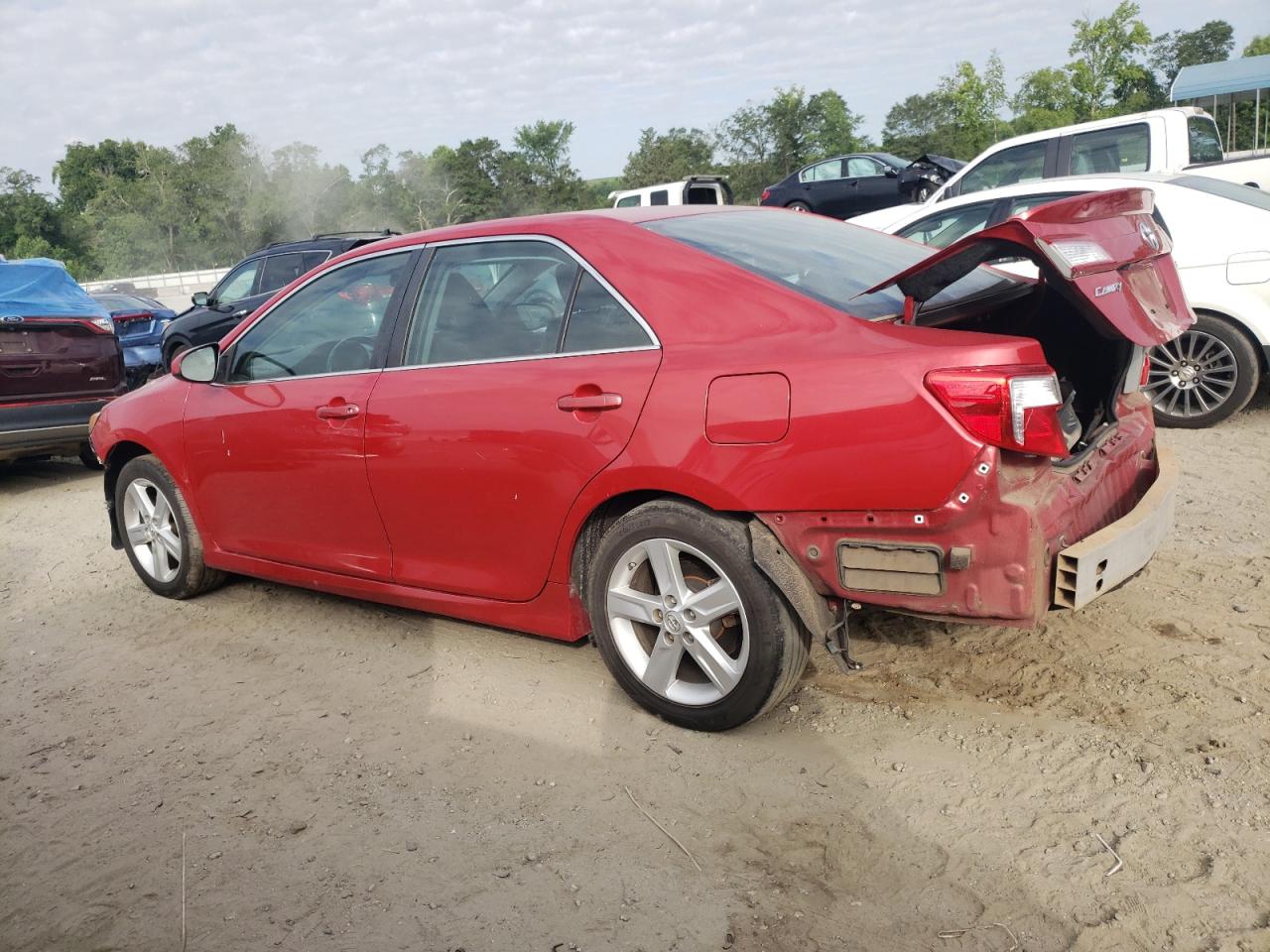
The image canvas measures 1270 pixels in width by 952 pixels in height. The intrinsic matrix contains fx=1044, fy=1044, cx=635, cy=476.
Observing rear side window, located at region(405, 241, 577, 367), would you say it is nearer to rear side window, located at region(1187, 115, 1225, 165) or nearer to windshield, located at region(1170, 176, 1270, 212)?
windshield, located at region(1170, 176, 1270, 212)

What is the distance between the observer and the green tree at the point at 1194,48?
52562mm

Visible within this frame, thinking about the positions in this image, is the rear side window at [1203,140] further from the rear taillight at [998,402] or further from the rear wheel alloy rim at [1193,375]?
the rear taillight at [998,402]

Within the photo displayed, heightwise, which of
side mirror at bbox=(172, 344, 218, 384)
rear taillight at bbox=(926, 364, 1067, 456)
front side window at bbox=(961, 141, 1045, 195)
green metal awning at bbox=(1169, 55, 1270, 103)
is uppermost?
green metal awning at bbox=(1169, 55, 1270, 103)

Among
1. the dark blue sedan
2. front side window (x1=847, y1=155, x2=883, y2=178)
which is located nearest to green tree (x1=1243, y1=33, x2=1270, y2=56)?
front side window (x1=847, y1=155, x2=883, y2=178)

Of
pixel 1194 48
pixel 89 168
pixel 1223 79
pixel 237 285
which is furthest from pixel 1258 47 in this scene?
pixel 89 168

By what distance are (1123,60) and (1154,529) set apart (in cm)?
3886

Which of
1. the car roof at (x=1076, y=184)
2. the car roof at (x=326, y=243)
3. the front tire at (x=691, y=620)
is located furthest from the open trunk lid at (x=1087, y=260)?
the car roof at (x=326, y=243)

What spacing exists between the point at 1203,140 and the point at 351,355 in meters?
9.05

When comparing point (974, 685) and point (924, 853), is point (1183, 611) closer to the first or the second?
point (974, 685)

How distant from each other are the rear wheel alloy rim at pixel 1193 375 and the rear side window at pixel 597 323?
4.49m

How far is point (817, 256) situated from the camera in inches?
144

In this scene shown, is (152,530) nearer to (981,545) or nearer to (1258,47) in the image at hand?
(981,545)

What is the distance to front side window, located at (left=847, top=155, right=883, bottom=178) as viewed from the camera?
20.0 metres

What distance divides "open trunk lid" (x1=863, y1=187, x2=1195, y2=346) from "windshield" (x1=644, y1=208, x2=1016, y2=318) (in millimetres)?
156
